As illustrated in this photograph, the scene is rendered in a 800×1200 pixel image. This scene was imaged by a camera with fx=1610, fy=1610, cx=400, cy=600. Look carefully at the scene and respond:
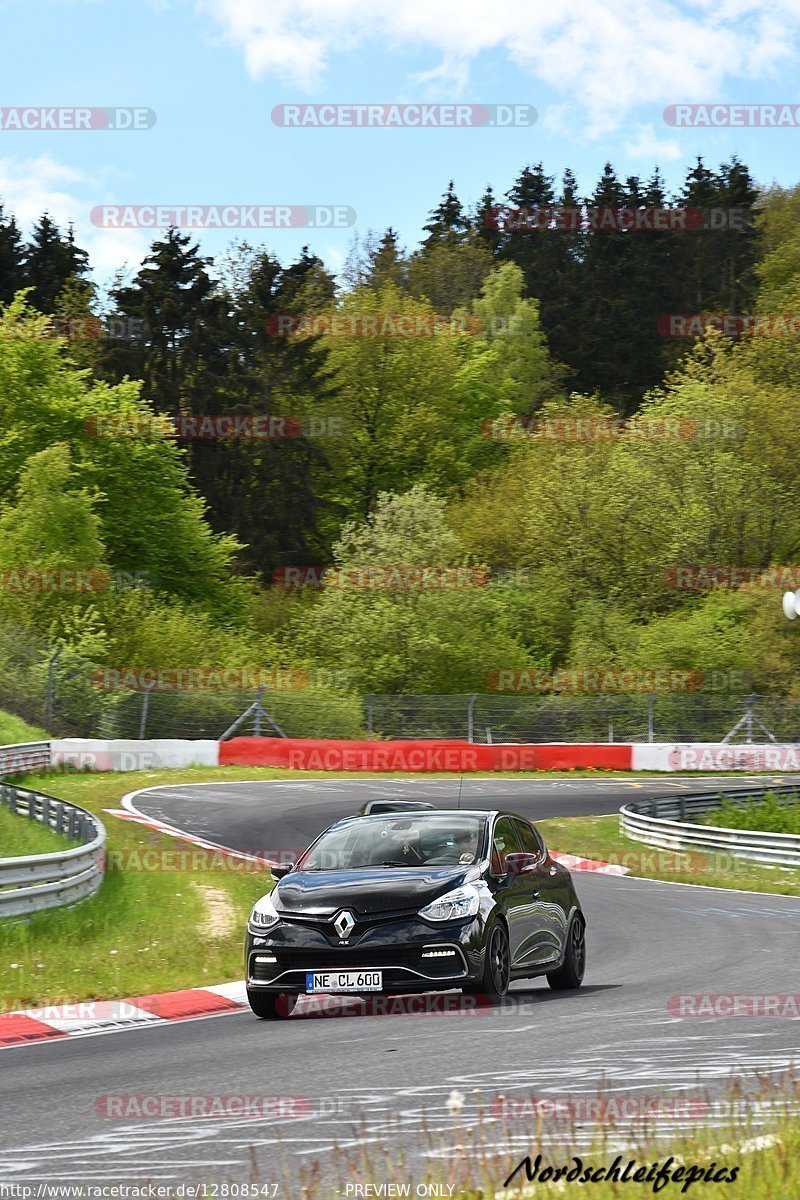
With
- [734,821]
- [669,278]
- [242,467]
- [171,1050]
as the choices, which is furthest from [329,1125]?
[669,278]

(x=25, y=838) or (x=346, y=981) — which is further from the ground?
(x=346, y=981)

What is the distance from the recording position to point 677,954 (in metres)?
15.7

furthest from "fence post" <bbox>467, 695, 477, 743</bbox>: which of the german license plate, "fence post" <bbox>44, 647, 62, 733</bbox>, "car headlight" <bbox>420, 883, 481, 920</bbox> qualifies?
the german license plate

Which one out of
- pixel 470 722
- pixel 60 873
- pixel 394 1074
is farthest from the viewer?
pixel 470 722

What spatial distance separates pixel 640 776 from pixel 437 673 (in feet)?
39.9

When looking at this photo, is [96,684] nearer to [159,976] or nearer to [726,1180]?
[159,976]

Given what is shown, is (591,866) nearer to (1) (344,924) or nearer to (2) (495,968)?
(2) (495,968)

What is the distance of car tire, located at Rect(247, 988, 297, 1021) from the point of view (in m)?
11.4

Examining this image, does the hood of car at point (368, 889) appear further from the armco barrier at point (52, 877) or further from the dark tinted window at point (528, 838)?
the armco barrier at point (52, 877)

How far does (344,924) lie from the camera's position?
11062 mm

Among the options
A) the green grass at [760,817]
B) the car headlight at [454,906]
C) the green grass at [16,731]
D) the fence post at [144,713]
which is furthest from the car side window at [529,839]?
the fence post at [144,713]

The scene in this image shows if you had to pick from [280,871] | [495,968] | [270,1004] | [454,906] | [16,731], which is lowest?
[16,731]

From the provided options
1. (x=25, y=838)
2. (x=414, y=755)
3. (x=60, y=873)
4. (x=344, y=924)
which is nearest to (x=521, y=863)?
(x=344, y=924)

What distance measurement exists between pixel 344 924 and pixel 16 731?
105ft
